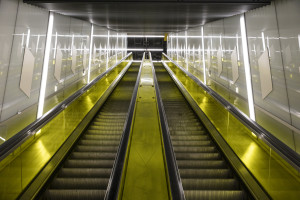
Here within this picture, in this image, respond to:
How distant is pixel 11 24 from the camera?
4293 millimetres

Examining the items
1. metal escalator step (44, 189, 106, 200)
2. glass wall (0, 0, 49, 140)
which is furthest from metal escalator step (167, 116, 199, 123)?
glass wall (0, 0, 49, 140)

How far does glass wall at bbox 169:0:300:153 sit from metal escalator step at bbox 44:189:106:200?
338 cm

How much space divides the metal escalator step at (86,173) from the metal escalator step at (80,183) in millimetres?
246

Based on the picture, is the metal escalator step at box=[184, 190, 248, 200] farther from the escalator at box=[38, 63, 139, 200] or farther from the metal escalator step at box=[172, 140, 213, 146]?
the metal escalator step at box=[172, 140, 213, 146]

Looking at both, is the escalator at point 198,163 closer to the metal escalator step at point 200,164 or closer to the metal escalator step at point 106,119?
the metal escalator step at point 200,164

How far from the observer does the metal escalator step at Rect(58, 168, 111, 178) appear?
3.19 m

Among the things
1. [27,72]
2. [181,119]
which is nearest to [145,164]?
[181,119]

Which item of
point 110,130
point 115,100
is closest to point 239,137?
point 110,130

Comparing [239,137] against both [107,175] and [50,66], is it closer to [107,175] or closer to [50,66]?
[107,175]

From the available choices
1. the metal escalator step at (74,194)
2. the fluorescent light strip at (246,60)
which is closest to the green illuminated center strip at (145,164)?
the metal escalator step at (74,194)

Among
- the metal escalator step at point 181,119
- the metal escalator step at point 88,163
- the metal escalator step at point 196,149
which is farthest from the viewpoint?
the metal escalator step at point 181,119

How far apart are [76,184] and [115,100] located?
4.54 m

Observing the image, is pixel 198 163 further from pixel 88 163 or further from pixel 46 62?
pixel 46 62

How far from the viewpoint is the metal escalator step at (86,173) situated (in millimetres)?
3189
